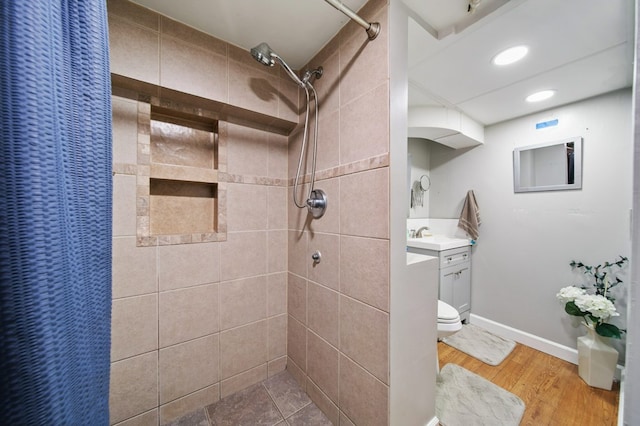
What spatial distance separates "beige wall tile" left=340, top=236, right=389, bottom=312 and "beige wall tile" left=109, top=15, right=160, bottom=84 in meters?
1.31

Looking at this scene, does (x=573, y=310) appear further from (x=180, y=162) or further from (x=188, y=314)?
(x=180, y=162)

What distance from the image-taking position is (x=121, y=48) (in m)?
1.05

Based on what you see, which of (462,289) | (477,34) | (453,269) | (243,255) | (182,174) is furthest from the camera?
(462,289)

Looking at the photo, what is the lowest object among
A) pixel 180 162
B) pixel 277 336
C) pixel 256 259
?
pixel 277 336

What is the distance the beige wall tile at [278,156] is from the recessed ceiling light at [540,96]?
202 centimetres

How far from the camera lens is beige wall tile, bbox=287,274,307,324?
148 cm

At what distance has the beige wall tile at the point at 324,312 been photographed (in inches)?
48.7

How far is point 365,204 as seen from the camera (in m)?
1.08

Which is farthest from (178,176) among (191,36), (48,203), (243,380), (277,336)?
(243,380)

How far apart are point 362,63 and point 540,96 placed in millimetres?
1728

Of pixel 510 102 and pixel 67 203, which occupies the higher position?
pixel 510 102

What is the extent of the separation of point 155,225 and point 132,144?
45 centimetres

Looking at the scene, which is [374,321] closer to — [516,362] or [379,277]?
[379,277]

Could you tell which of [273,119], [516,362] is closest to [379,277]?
[273,119]
